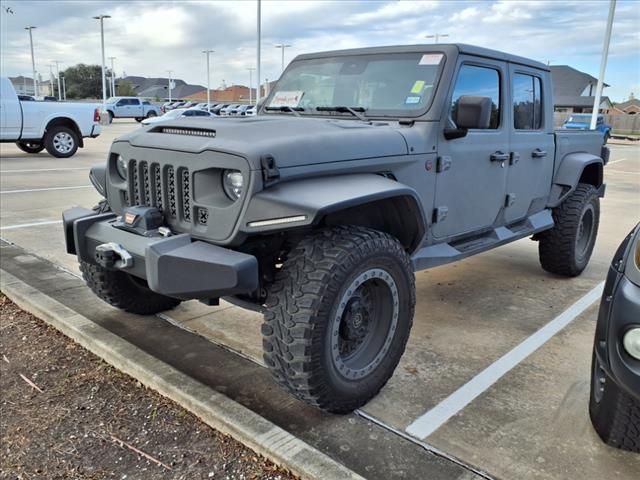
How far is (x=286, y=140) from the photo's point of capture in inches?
106

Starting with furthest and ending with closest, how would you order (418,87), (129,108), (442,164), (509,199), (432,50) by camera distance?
(129,108), (509,199), (432,50), (418,87), (442,164)

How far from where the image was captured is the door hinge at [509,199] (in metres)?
4.34

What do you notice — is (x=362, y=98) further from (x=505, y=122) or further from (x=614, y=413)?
(x=614, y=413)

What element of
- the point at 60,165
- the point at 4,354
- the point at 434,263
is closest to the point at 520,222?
the point at 434,263

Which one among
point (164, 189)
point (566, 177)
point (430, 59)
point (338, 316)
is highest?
point (430, 59)

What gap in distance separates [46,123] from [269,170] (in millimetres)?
13194

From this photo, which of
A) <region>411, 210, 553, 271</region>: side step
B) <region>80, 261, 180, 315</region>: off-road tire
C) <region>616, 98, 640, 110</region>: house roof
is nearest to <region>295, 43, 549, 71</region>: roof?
<region>411, 210, 553, 271</region>: side step

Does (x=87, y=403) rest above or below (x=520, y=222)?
below

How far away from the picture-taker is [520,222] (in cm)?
477

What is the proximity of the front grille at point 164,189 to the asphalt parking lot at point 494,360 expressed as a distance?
A: 113 cm

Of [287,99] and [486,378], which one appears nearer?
[486,378]

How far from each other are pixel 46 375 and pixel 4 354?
1.54 ft

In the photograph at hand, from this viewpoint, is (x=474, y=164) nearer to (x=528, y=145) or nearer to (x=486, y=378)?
(x=528, y=145)

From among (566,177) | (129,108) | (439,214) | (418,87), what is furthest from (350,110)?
(129,108)
